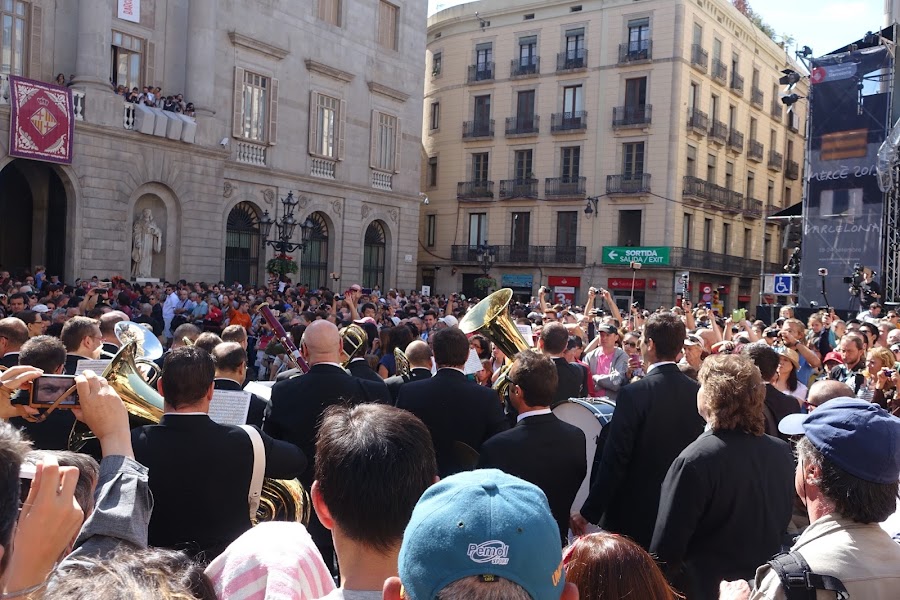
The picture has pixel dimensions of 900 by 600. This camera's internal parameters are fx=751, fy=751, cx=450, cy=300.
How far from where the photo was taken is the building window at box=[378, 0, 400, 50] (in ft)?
98.4

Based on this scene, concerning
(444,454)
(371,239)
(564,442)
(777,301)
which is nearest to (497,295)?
(444,454)

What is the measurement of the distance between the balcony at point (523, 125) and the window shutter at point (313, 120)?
12823 mm

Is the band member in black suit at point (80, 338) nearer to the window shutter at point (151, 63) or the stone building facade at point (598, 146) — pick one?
the window shutter at point (151, 63)

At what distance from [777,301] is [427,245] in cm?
1787

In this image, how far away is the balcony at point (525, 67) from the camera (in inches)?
1455

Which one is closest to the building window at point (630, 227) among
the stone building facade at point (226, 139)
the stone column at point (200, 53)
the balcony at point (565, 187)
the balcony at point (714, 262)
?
the balcony at point (714, 262)

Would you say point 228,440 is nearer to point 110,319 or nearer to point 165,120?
point 110,319

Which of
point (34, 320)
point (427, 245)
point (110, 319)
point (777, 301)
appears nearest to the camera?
point (110, 319)

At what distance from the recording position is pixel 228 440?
3156 mm

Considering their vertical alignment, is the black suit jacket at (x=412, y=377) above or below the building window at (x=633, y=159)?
below

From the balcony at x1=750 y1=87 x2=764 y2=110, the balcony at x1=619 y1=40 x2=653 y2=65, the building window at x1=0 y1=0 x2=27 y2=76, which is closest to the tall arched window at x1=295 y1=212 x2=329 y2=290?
the building window at x1=0 y1=0 x2=27 y2=76

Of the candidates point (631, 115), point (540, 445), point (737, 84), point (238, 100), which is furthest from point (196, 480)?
point (737, 84)

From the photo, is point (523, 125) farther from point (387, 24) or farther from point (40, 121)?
point (40, 121)

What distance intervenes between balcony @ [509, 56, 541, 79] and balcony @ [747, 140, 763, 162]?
1252 cm
